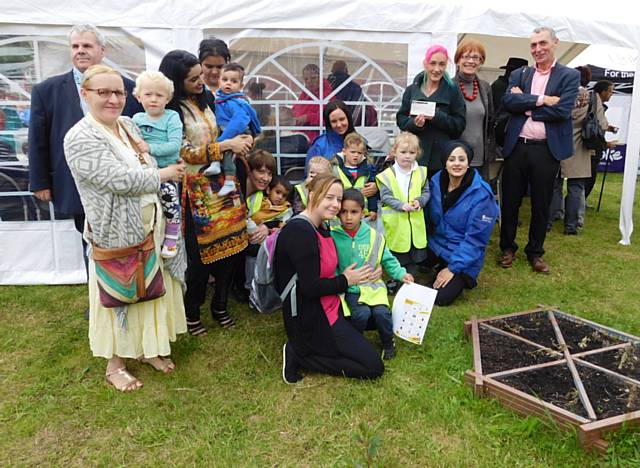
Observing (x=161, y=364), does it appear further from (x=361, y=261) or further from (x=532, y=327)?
(x=532, y=327)

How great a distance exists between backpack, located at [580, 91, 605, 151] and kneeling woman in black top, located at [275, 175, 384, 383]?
4154mm

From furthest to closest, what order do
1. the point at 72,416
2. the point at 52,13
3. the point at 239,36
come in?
the point at 239,36 < the point at 52,13 < the point at 72,416

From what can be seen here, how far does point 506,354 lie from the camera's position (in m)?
2.96

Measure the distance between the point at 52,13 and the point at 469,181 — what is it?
11.8ft

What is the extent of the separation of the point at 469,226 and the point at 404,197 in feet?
1.85

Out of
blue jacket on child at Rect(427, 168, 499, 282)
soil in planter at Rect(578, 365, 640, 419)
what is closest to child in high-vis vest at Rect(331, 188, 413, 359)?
blue jacket on child at Rect(427, 168, 499, 282)

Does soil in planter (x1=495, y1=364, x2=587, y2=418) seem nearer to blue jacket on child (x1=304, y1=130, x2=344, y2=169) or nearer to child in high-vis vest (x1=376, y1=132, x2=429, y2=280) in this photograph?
child in high-vis vest (x1=376, y1=132, x2=429, y2=280)

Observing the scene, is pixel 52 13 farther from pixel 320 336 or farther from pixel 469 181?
pixel 469 181

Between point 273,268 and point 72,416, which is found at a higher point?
point 273,268

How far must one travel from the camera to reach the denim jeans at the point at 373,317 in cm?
305

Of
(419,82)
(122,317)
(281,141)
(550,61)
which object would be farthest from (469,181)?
(122,317)

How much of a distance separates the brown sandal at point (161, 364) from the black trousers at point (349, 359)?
779 millimetres

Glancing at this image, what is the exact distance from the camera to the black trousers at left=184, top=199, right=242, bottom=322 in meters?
3.22

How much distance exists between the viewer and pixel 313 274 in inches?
108
